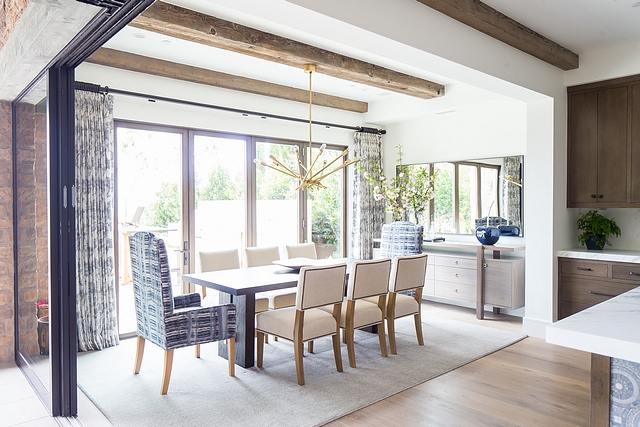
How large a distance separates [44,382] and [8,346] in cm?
107

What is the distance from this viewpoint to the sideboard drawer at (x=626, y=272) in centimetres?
424

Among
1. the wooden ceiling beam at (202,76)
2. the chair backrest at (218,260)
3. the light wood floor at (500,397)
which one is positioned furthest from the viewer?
the chair backrest at (218,260)

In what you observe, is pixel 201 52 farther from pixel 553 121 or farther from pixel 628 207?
pixel 628 207

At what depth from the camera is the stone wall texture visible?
8.46ft

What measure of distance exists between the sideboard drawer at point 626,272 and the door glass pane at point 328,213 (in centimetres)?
364

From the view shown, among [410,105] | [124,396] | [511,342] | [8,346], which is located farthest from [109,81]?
[511,342]

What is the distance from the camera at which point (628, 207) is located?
4.46 m

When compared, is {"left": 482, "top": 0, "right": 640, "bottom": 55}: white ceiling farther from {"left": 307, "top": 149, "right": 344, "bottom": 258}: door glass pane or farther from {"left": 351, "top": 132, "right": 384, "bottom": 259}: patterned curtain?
{"left": 307, "top": 149, "right": 344, "bottom": 258}: door glass pane

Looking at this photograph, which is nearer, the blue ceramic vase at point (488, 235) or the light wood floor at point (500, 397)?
the light wood floor at point (500, 397)

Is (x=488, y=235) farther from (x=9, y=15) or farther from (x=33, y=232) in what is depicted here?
(x=9, y=15)

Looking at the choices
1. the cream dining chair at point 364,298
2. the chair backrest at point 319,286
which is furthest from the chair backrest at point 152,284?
the cream dining chair at point 364,298

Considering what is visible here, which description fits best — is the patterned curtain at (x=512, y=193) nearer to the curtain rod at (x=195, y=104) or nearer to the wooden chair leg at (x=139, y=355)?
the curtain rod at (x=195, y=104)

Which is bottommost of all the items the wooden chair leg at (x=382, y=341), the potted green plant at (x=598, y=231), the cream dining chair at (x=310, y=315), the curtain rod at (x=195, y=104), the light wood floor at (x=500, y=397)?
the light wood floor at (x=500, y=397)

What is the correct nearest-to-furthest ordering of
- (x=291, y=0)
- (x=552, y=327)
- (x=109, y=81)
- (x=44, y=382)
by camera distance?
1. (x=552, y=327)
2. (x=291, y=0)
3. (x=44, y=382)
4. (x=109, y=81)
